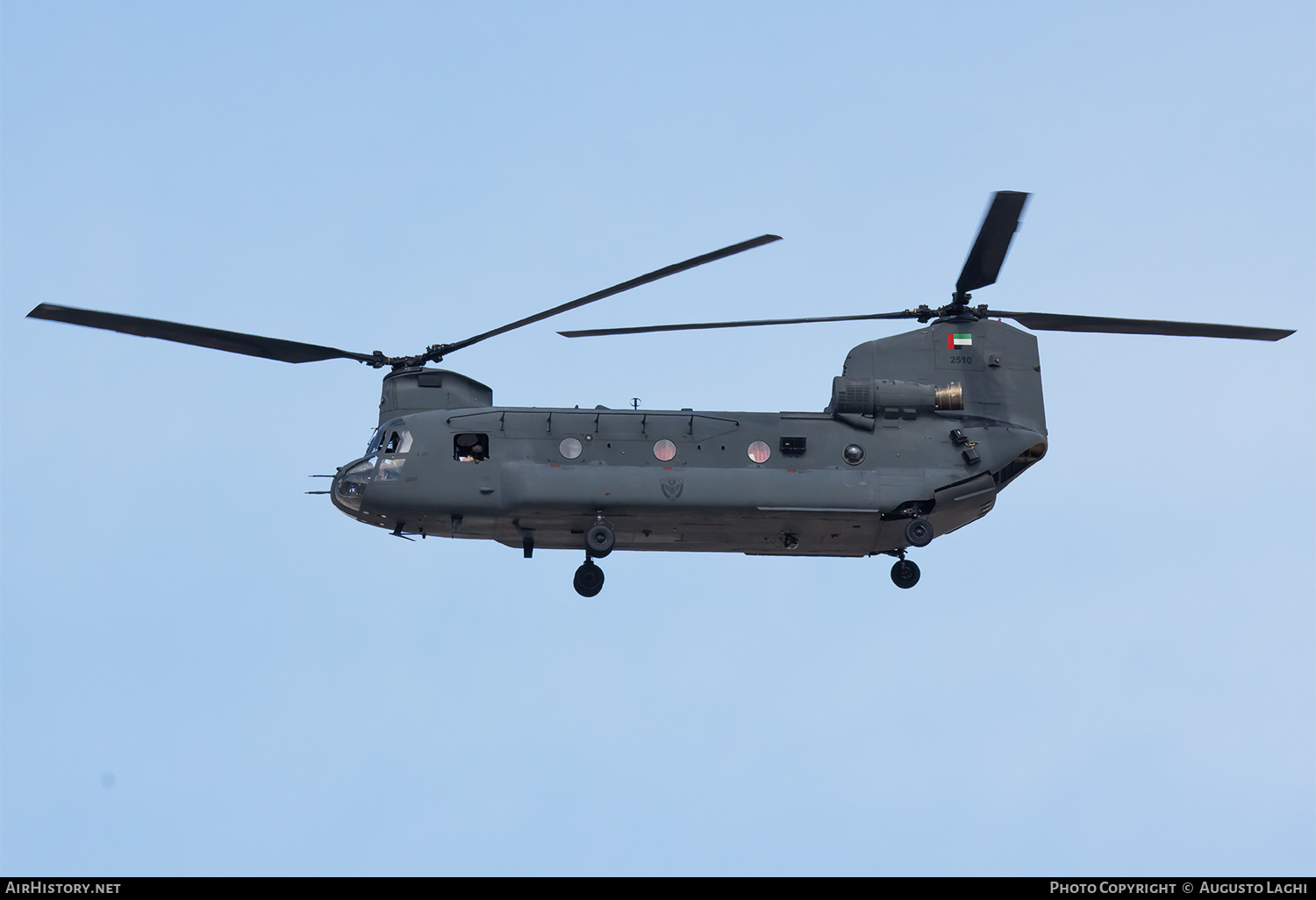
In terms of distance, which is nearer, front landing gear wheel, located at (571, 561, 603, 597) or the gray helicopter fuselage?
the gray helicopter fuselage

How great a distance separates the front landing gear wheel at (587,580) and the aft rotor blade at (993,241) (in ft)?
31.8

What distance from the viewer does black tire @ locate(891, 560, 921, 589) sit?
33.2 m

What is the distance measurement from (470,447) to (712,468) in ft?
15.8

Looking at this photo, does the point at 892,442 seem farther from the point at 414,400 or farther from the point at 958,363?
the point at 414,400

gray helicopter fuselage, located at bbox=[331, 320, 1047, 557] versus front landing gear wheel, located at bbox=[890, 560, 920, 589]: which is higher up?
gray helicopter fuselage, located at bbox=[331, 320, 1047, 557]

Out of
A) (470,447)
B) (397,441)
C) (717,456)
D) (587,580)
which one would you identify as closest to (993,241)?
(717,456)

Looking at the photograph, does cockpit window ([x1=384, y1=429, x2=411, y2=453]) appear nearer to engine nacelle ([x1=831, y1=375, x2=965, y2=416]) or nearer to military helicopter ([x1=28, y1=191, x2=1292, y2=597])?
military helicopter ([x1=28, y1=191, x2=1292, y2=597])

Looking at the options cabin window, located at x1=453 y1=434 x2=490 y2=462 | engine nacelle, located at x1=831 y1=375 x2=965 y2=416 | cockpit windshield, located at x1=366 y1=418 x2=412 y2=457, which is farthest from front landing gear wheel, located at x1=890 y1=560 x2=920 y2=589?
cockpit windshield, located at x1=366 y1=418 x2=412 y2=457

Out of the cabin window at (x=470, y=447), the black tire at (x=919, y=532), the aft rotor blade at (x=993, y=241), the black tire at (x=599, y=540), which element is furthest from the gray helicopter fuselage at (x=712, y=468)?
the aft rotor blade at (x=993, y=241)

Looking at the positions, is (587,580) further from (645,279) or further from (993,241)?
(993,241)

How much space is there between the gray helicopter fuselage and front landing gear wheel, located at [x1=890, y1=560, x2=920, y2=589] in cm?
55

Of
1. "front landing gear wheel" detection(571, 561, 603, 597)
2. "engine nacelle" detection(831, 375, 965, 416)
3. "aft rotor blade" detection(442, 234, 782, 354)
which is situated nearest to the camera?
"aft rotor blade" detection(442, 234, 782, 354)

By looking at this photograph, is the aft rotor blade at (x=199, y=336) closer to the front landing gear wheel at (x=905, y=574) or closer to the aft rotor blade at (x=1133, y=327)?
the front landing gear wheel at (x=905, y=574)

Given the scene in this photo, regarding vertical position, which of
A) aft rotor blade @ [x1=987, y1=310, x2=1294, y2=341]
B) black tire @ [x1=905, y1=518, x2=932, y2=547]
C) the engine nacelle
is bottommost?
black tire @ [x1=905, y1=518, x2=932, y2=547]
